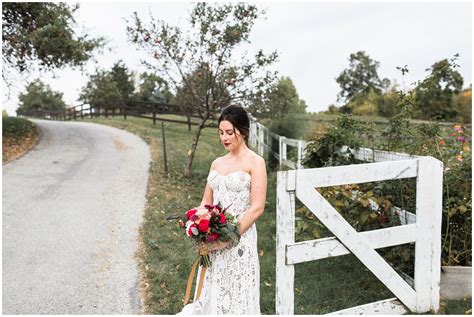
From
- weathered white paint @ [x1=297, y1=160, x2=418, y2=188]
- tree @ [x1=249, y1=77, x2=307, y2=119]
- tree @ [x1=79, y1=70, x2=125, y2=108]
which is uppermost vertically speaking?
tree @ [x1=79, y1=70, x2=125, y2=108]

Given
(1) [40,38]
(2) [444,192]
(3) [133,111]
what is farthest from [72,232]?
(3) [133,111]

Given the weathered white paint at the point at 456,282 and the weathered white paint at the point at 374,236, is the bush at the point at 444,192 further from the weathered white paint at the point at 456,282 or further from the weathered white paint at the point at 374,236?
the weathered white paint at the point at 374,236

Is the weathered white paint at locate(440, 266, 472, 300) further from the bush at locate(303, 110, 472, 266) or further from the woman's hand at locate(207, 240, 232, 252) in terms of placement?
the woman's hand at locate(207, 240, 232, 252)

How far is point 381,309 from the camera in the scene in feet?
13.5

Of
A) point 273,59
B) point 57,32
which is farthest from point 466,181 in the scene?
point 57,32

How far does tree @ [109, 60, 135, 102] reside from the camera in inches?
1811

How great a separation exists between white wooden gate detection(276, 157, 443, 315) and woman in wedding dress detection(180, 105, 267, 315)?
11.5 inches

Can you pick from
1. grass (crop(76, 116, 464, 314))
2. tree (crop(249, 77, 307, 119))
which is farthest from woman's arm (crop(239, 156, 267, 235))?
tree (crop(249, 77, 307, 119))

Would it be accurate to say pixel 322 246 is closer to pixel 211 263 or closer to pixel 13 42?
pixel 211 263

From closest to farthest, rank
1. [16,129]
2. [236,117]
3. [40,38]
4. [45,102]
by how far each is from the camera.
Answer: [236,117]
[40,38]
[16,129]
[45,102]

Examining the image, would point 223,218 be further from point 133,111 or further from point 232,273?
point 133,111

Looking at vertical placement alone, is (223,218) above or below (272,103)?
below

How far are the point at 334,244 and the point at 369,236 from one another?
386 mm

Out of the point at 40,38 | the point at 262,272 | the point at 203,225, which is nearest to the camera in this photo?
the point at 203,225
